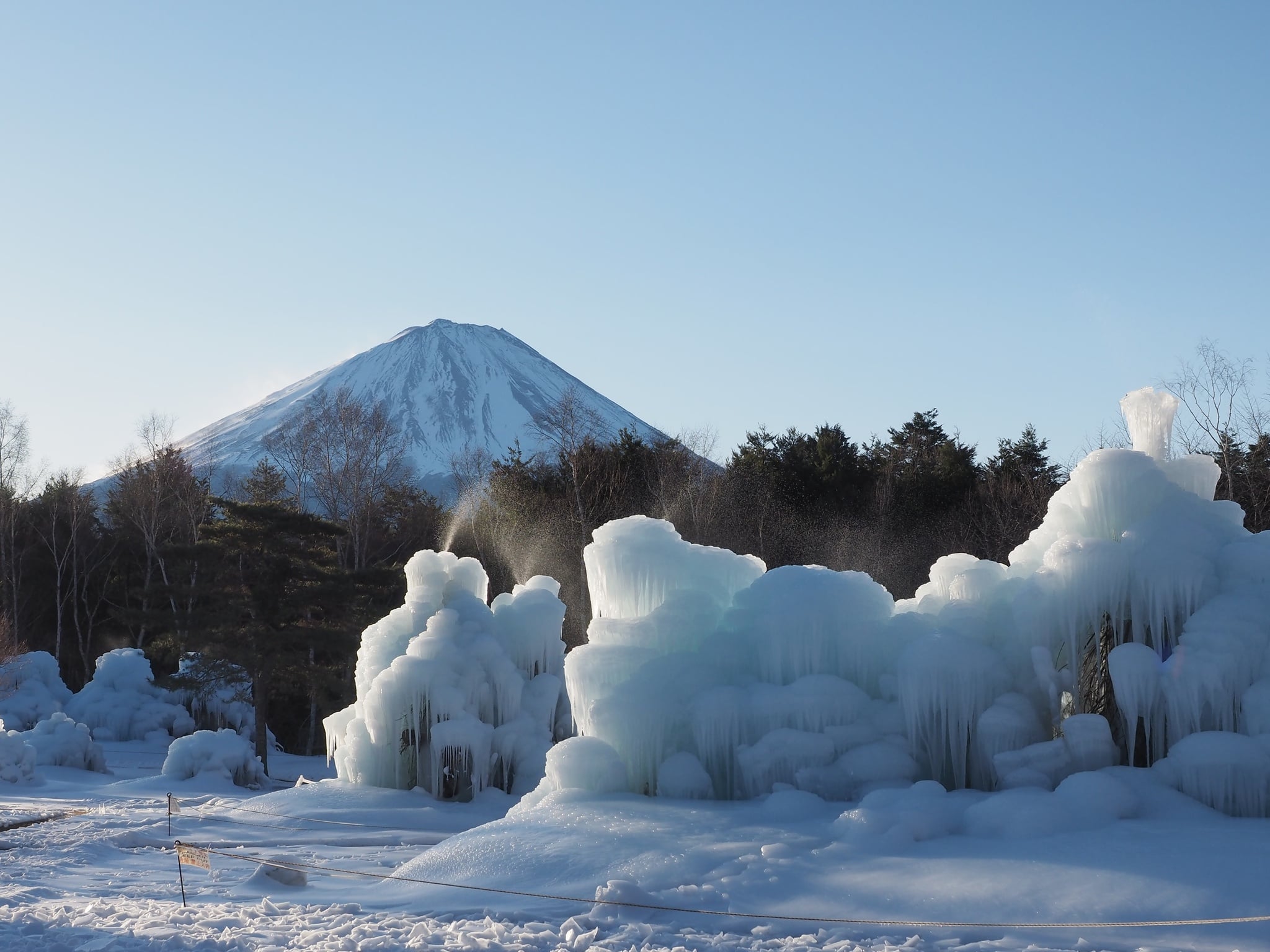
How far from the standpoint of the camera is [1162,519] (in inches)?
358

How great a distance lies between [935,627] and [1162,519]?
205 cm

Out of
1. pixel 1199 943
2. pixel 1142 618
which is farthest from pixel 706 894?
pixel 1142 618

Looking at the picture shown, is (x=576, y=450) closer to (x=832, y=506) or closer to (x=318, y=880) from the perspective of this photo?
(x=832, y=506)

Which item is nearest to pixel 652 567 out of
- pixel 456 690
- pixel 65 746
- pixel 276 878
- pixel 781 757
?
pixel 781 757

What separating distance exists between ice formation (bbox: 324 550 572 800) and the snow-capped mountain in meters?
38.4

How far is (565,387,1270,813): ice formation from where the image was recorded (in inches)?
332

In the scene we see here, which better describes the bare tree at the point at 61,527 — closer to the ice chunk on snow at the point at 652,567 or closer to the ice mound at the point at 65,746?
the ice mound at the point at 65,746

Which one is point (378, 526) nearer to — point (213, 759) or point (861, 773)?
point (213, 759)

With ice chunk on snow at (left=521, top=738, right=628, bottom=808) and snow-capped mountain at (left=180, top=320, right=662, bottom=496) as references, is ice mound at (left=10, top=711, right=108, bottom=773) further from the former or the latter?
snow-capped mountain at (left=180, top=320, right=662, bottom=496)

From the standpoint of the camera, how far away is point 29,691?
23.4 m

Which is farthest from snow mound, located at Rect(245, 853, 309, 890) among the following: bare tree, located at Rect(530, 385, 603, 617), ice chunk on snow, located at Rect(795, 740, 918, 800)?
bare tree, located at Rect(530, 385, 603, 617)

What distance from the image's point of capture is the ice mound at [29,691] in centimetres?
2244

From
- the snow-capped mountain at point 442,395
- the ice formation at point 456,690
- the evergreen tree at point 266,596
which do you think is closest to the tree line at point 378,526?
the evergreen tree at point 266,596

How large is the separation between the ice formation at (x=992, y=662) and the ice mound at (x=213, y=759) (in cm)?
953
